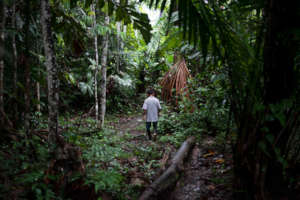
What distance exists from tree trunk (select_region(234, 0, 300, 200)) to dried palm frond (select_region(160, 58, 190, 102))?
18.3 feet

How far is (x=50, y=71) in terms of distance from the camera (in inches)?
86.7

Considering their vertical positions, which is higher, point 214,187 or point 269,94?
point 269,94

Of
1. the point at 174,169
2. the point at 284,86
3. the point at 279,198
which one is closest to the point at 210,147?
the point at 174,169

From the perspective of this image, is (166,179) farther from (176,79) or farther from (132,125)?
(176,79)

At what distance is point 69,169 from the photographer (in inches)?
78.8

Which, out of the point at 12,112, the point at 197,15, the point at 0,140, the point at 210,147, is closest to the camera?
the point at 197,15

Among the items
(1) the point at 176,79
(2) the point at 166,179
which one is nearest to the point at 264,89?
(2) the point at 166,179

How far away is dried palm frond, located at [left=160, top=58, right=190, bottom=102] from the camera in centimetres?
748

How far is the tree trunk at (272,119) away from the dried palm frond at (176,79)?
220 inches

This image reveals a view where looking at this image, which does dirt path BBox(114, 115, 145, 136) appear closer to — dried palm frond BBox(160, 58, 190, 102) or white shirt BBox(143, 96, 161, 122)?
white shirt BBox(143, 96, 161, 122)

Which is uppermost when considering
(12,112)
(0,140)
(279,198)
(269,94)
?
(269,94)

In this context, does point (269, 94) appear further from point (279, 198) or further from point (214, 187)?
point (214, 187)

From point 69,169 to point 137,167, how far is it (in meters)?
1.61

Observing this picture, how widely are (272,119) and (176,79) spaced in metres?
6.32
